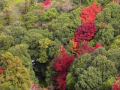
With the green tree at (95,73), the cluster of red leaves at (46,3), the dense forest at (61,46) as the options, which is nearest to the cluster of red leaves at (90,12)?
the dense forest at (61,46)

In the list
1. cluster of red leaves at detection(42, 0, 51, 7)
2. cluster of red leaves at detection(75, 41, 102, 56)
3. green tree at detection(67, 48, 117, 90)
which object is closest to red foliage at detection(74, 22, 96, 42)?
cluster of red leaves at detection(75, 41, 102, 56)

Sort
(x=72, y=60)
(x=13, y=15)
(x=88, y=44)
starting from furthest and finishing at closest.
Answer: (x=13, y=15), (x=88, y=44), (x=72, y=60)

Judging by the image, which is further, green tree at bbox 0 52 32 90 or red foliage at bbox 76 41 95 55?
red foliage at bbox 76 41 95 55

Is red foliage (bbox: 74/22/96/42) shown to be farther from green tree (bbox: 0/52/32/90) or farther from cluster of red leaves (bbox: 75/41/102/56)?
green tree (bbox: 0/52/32/90)

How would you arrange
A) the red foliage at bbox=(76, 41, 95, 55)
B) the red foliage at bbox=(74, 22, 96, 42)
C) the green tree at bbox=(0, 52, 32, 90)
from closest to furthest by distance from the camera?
the green tree at bbox=(0, 52, 32, 90), the red foliage at bbox=(76, 41, 95, 55), the red foliage at bbox=(74, 22, 96, 42)

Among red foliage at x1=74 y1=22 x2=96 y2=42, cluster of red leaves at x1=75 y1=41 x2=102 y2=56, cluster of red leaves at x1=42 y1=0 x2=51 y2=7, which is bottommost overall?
cluster of red leaves at x1=75 y1=41 x2=102 y2=56

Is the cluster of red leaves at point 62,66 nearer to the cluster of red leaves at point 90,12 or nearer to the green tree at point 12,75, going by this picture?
the green tree at point 12,75

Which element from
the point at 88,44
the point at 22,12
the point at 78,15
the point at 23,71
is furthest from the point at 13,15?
the point at 23,71

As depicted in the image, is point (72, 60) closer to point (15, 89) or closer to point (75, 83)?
point (75, 83)
